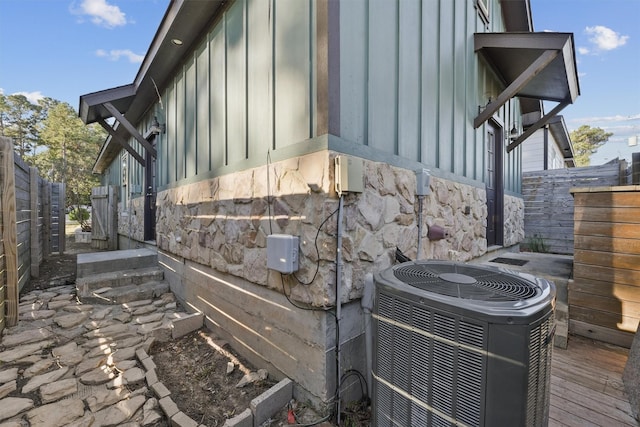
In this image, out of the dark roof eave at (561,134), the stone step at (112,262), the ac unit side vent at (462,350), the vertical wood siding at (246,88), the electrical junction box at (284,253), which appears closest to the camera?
the ac unit side vent at (462,350)

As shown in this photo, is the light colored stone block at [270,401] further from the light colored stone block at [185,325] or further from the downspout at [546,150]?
the downspout at [546,150]

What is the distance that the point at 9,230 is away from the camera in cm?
293

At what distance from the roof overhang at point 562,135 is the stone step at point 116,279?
10887 mm

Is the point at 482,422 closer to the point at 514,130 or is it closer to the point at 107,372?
the point at 107,372

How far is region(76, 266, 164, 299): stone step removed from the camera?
3670 millimetres

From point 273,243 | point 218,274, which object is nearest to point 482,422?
point 273,243

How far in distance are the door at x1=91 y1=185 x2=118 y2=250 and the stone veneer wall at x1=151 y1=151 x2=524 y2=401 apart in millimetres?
6202

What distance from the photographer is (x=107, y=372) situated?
90.7 inches

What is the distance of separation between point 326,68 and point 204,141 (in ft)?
7.76

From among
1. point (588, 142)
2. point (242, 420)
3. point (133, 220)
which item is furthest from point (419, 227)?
point (588, 142)

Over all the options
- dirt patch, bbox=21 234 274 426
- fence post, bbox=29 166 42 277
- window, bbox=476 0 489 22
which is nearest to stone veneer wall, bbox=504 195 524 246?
window, bbox=476 0 489 22

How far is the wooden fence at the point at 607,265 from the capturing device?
97.3 inches

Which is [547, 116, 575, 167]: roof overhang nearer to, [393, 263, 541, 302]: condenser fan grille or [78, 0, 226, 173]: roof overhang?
[393, 263, 541, 302]: condenser fan grille

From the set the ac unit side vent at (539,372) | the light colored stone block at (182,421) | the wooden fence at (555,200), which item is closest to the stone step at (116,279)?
the light colored stone block at (182,421)
